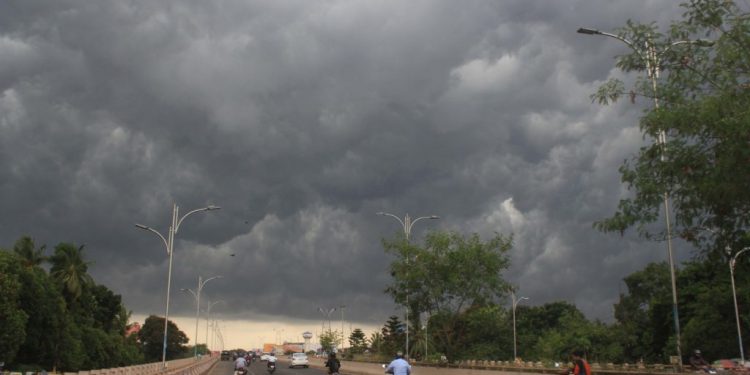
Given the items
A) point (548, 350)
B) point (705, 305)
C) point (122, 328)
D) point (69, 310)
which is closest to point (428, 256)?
point (705, 305)

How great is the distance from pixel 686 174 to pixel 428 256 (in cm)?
3686

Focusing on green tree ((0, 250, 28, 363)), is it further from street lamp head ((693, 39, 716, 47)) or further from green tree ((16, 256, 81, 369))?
street lamp head ((693, 39, 716, 47))

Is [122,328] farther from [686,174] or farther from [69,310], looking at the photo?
[686,174]

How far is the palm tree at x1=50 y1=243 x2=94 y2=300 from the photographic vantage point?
80938 mm

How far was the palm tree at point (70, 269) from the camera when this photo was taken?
80.9 m

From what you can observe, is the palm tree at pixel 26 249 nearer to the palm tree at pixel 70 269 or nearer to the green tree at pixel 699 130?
the palm tree at pixel 70 269

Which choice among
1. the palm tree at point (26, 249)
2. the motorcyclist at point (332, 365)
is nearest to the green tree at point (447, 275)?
the motorcyclist at point (332, 365)

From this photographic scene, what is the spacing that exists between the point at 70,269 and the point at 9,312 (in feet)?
Result: 124

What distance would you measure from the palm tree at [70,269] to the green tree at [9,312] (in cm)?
3277

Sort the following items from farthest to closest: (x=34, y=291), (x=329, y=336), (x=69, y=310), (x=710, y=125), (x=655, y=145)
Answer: (x=329, y=336) → (x=69, y=310) → (x=34, y=291) → (x=655, y=145) → (x=710, y=125)

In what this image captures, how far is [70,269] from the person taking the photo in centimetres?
8256

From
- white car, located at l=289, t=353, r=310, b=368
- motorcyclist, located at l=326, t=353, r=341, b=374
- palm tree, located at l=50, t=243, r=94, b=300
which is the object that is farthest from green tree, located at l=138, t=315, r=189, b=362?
motorcyclist, located at l=326, t=353, r=341, b=374

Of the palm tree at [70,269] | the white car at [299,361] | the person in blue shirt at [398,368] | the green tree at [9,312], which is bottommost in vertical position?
the person in blue shirt at [398,368]

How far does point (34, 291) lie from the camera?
182 ft
